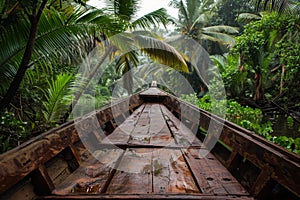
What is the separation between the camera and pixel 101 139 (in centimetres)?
178

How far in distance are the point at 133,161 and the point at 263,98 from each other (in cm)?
657

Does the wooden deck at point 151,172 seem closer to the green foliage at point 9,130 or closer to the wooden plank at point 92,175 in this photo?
the wooden plank at point 92,175

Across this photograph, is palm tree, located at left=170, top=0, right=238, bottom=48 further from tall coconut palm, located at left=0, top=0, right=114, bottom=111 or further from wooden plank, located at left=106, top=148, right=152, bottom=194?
wooden plank, located at left=106, top=148, right=152, bottom=194

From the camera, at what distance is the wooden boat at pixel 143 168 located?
0.87 meters

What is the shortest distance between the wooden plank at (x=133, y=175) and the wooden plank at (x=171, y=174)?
44 mm

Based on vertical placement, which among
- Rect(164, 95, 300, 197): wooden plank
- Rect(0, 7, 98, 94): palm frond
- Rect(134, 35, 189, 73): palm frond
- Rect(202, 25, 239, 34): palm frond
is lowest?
Rect(164, 95, 300, 197): wooden plank

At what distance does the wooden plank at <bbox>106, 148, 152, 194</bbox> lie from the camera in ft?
3.31

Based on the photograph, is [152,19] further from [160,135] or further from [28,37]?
[160,135]

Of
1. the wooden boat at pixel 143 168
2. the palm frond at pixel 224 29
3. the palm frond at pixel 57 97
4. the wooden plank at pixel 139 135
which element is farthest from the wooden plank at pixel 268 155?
the palm frond at pixel 224 29

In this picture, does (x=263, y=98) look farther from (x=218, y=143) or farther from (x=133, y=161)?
(x=133, y=161)

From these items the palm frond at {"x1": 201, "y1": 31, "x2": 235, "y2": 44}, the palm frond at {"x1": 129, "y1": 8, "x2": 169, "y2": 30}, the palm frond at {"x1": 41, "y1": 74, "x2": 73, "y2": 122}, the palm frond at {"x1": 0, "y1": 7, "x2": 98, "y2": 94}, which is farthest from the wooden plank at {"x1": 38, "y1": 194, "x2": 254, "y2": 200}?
the palm frond at {"x1": 201, "y1": 31, "x2": 235, "y2": 44}

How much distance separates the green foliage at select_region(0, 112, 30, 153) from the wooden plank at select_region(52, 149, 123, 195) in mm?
1194

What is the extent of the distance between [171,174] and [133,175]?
8.9 inches

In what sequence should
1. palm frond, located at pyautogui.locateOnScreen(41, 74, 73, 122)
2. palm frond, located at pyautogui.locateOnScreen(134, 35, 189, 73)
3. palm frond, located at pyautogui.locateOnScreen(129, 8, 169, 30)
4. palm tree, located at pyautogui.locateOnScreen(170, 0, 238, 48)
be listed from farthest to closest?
palm tree, located at pyautogui.locateOnScreen(170, 0, 238, 48) < palm frond, located at pyautogui.locateOnScreen(134, 35, 189, 73) < palm frond, located at pyautogui.locateOnScreen(129, 8, 169, 30) < palm frond, located at pyautogui.locateOnScreen(41, 74, 73, 122)
